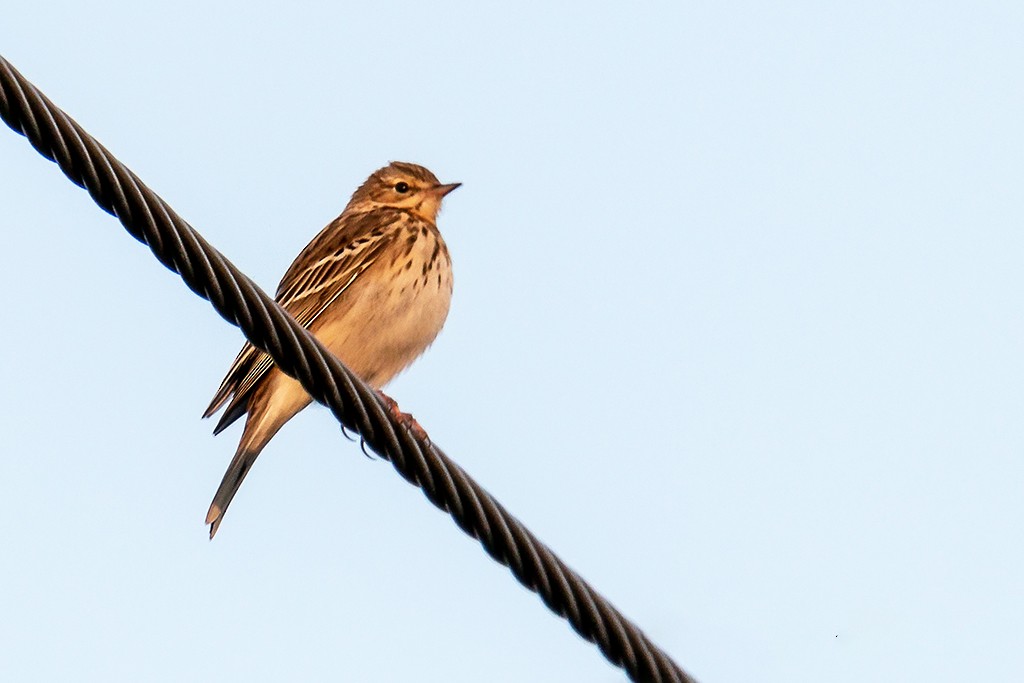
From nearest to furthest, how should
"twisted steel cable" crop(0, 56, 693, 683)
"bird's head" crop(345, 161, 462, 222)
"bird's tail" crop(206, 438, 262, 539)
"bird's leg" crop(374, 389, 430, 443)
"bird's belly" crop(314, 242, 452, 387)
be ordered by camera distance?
"twisted steel cable" crop(0, 56, 693, 683) < "bird's leg" crop(374, 389, 430, 443) < "bird's tail" crop(206, 438, 262, 539) < "bird's belly" crop(314, 242, 452, 387) < "bird's head" crop(345, 161, 462, 222)

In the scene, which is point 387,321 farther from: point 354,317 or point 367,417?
point 367,417


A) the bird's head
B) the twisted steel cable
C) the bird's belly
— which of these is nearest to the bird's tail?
the bird's belly

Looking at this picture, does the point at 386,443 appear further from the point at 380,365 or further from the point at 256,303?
the point at 380,365

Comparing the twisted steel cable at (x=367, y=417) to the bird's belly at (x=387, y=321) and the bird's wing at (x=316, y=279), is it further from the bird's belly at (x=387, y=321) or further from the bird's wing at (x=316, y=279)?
the bird's belly at (x=387, y=321)

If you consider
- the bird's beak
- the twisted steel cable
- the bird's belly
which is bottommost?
the twisted steel cable

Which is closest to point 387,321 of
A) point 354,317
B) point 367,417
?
point 354,317

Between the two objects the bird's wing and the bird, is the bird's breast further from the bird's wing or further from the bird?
the bird's wing

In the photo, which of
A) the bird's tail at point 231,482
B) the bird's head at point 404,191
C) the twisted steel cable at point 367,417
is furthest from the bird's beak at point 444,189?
the twisted steel cable at point 367,417

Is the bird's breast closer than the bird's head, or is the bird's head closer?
the bird's breast
